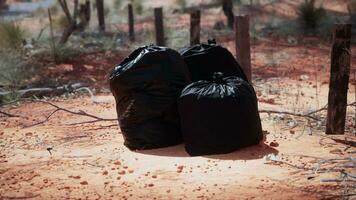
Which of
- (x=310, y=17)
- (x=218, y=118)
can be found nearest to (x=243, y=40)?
(x=218, y=118)

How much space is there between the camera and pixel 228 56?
17.9 ft

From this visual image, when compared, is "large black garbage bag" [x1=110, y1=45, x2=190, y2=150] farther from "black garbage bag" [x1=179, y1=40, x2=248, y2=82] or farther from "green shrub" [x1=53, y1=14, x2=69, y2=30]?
"green shrub" [x1=53, y1=14, x2=69, y2=30]

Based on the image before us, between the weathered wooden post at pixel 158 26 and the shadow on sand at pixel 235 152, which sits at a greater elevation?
the weathered wooden post at pixel 158 26

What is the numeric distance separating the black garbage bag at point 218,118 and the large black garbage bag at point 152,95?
0.28m

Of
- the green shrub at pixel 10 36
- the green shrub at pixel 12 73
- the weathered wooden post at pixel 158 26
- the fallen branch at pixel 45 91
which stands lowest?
the fallen branch at pixel 45 91

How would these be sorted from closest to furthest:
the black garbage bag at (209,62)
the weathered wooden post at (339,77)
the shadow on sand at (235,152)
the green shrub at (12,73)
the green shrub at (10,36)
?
the shadow on sand at (235,152)
the weathered wooden post at (339,77)
the black garbage bag at (209,62)
the green shrub at (12,73)
the green shrub at (10,36)

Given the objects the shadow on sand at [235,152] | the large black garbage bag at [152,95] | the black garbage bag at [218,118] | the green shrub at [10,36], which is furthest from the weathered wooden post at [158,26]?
the black garbage bag at [218,118]

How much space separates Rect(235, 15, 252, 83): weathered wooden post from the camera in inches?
247

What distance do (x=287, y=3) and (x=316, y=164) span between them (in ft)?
52.2

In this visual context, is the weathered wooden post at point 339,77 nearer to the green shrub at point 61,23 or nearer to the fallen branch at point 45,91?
the fallen branch at point 45,91

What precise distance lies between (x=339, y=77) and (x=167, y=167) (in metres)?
1.85

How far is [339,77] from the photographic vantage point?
4.90m

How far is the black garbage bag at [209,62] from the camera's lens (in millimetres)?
5434

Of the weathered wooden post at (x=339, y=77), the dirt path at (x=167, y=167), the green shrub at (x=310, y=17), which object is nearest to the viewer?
the dirt path at (x=167, y=167)
